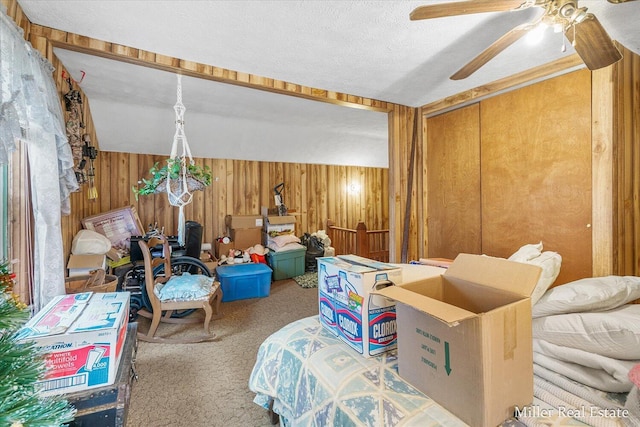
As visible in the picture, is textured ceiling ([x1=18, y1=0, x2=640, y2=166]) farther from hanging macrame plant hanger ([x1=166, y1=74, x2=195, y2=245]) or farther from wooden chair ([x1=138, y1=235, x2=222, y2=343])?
wooden chair ([x1=138, y1=235, x2=222, y2=343])

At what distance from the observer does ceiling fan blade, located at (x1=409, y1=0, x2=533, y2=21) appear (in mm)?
1174

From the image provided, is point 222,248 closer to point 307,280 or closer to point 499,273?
point 307,280

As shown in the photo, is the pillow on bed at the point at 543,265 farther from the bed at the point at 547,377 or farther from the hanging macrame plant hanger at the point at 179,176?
the hanging macrame plant hanger at the point at 179,176

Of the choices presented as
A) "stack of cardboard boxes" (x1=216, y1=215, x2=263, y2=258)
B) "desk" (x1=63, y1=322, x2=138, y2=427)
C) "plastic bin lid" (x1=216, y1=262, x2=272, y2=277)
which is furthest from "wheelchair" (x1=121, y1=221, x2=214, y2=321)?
"desk" (x1=63, y1=322, x2=138, y2=427)

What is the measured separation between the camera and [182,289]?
8.44 feet

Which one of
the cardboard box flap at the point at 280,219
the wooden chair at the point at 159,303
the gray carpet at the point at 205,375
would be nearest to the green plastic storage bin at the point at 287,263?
the cardboard box flap at the point at 280,219

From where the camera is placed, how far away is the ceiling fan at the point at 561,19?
1184 millimetres

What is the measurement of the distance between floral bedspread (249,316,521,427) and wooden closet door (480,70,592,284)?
182 cm

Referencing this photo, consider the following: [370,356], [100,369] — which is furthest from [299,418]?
[100,369]

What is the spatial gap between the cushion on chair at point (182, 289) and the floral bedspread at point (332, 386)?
141 centimetres

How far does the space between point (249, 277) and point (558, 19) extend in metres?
3.54

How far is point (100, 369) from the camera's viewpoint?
44.8 inches

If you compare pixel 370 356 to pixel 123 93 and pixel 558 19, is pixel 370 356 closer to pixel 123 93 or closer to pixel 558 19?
pixel 558 19

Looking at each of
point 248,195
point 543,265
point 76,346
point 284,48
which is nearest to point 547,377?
point 543,265
